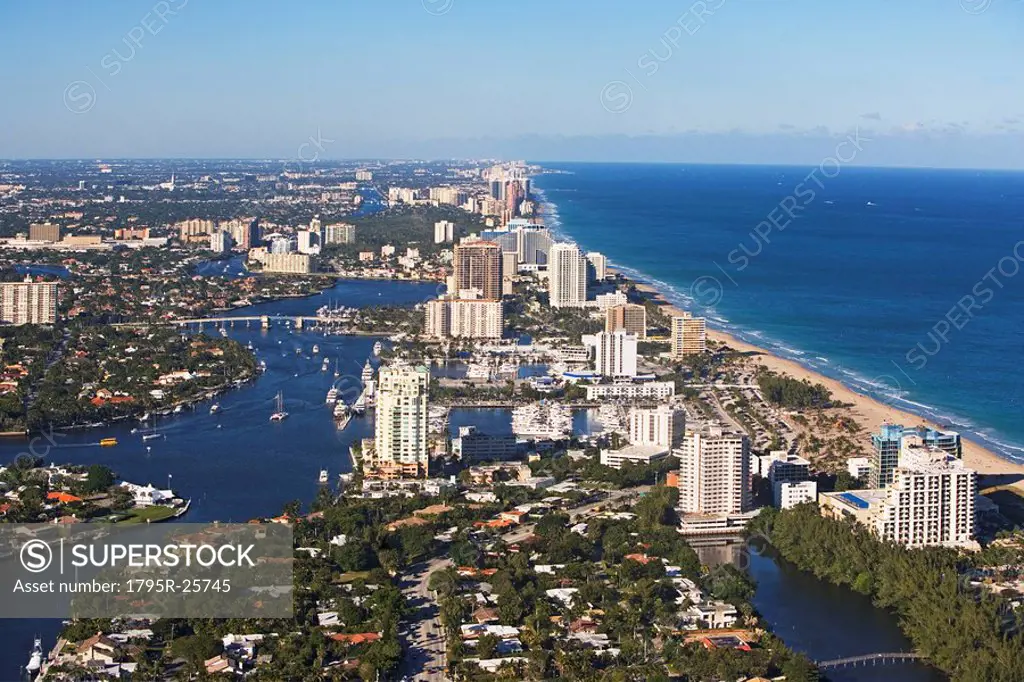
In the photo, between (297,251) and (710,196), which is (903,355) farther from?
(710,196)

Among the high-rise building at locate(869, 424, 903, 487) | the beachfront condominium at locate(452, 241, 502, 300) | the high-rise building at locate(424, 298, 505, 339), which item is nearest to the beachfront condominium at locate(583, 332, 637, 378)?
the high-rise building at locate(424, 298, 505, 339)

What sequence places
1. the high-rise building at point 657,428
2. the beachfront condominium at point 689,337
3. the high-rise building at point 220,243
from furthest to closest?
the high-rise building at point 220,243
the beachfront condominium at point 689,337
the high-rise building at point 657,428

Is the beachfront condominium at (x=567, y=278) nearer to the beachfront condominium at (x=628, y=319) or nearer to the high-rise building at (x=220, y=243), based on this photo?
the beachfront condominium at (x=628, y=319)

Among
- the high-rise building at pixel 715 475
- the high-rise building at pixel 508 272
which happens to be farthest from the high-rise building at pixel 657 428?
the high-rise building at pixel 508 272

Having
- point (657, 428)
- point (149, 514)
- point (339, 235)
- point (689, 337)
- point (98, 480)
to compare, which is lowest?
point (149, 514)

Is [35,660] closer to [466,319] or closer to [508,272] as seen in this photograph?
[466,319]

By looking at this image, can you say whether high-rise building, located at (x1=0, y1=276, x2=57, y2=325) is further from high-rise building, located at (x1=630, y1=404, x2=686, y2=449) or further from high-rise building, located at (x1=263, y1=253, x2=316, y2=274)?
high-rise building, located at (x1=630, y1=404, x2=686, y2=449)

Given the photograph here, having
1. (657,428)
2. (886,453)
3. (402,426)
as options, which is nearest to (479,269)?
(657,428)
